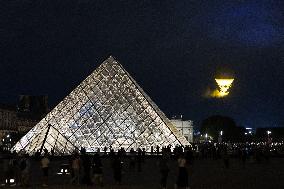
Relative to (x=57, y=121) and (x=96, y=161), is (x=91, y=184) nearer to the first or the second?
(x=96, y=161)

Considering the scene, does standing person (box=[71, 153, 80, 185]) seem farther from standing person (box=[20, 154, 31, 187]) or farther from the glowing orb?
the glowing orb

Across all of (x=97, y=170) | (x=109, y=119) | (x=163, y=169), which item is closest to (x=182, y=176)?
(x=163, y=169)

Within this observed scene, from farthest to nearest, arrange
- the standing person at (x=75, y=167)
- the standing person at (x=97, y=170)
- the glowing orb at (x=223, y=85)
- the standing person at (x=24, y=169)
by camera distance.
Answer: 1. the standing person at (x=75, y=167)
2. the standing person at (x=24, y=169)
3. the standing person at (x=97, y=170)
4. the glowing orb at (x=223, y=85)

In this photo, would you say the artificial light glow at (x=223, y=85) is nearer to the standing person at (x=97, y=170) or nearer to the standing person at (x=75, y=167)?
the standing person at (x=97, y=170)

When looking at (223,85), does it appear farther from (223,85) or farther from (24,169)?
(24,169)

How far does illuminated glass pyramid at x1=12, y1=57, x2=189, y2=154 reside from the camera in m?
36.5

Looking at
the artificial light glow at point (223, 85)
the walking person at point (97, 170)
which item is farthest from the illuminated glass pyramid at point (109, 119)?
the artificial light glow at point (223, 85)

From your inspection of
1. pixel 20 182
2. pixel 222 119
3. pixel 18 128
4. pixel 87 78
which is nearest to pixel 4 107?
pixel 18 128

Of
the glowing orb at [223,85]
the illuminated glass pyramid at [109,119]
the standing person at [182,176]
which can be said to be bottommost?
the standing person at [182,176]

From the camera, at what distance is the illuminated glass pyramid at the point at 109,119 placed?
36.5 m

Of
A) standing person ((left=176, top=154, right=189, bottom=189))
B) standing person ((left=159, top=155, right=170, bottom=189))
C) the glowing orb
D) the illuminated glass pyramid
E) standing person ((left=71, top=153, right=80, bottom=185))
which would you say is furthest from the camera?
the illuminated glass pyramid

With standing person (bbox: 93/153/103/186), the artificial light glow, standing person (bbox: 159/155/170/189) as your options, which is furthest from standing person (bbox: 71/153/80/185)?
the artificial light glow

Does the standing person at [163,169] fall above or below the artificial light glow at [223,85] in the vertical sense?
below

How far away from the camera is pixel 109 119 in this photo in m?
36.7
